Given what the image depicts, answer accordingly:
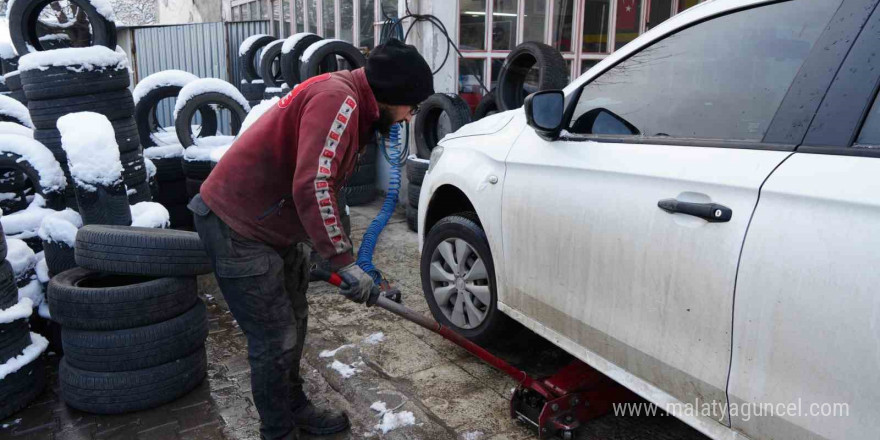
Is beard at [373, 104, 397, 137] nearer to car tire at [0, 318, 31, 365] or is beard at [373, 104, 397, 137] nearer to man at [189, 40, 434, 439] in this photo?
man at [189, 40, 434, 439]

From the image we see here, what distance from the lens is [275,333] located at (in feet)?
8.50

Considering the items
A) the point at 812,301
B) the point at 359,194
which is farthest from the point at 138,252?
the point at 359,194

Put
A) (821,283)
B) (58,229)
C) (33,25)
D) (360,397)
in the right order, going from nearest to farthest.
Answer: (821,283) → (360,397) → (58,229) → (33,25)

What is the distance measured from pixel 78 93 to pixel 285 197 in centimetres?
280

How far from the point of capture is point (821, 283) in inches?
66.1

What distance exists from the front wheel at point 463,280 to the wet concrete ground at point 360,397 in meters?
0.22

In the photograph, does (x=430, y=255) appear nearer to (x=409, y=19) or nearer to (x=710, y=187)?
(x=710, y=187)

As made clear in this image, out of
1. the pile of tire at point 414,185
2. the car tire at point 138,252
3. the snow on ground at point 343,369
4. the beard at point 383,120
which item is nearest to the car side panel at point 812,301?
the beard at point 383,120

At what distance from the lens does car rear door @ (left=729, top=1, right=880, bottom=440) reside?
1.61 meters

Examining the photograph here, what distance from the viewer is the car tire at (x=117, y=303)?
294 cm

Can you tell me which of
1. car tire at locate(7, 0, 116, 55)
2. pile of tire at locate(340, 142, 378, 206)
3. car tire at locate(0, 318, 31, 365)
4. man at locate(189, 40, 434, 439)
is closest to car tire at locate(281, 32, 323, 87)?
pile of tire at locate(340, 142, 378, 206)

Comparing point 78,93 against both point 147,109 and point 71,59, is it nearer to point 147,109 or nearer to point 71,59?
point 71,59

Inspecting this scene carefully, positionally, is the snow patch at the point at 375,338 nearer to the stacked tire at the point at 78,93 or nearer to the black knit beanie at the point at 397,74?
the black knit beanie at the point at 397,74

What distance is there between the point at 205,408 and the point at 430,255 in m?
1.47
